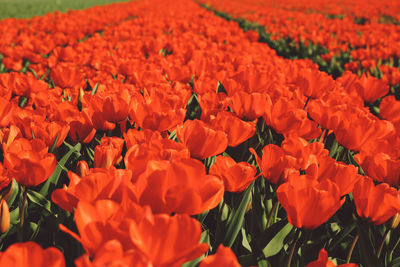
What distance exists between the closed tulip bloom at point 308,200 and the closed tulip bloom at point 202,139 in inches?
12.5

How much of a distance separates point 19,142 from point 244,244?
820 mm

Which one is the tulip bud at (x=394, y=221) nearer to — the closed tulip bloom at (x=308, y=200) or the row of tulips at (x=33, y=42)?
the closed tulip bloom at (x=308, y=200)

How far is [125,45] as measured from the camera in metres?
4.38

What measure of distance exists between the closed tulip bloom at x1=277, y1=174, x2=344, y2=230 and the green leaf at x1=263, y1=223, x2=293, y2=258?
0.21m

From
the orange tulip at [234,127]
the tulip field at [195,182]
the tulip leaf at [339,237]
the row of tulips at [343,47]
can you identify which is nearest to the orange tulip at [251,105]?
the tulip field at [195,182]

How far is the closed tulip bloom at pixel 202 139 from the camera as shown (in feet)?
3.89

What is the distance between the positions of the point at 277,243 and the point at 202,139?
17.1 inches

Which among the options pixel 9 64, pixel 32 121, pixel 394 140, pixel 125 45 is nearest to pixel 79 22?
pixel 125 45

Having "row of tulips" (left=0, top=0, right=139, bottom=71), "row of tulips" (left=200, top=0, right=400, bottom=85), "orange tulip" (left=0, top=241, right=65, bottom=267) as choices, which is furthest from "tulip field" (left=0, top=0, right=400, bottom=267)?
"row of tulips" (left=200, top=0, right=400, bottom=85)

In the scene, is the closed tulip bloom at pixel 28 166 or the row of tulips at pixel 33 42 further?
the row of tulips at pixel 33 42

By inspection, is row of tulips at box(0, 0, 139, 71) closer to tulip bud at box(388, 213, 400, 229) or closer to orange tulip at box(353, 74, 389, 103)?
orange tulip at box(353, 74, 389, 103)

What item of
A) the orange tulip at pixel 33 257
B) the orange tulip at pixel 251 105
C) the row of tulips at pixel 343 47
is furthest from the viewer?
the row of tulips at pixel 343 47

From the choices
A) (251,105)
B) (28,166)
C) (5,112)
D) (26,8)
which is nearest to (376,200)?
(251,105)

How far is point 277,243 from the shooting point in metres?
1.15
